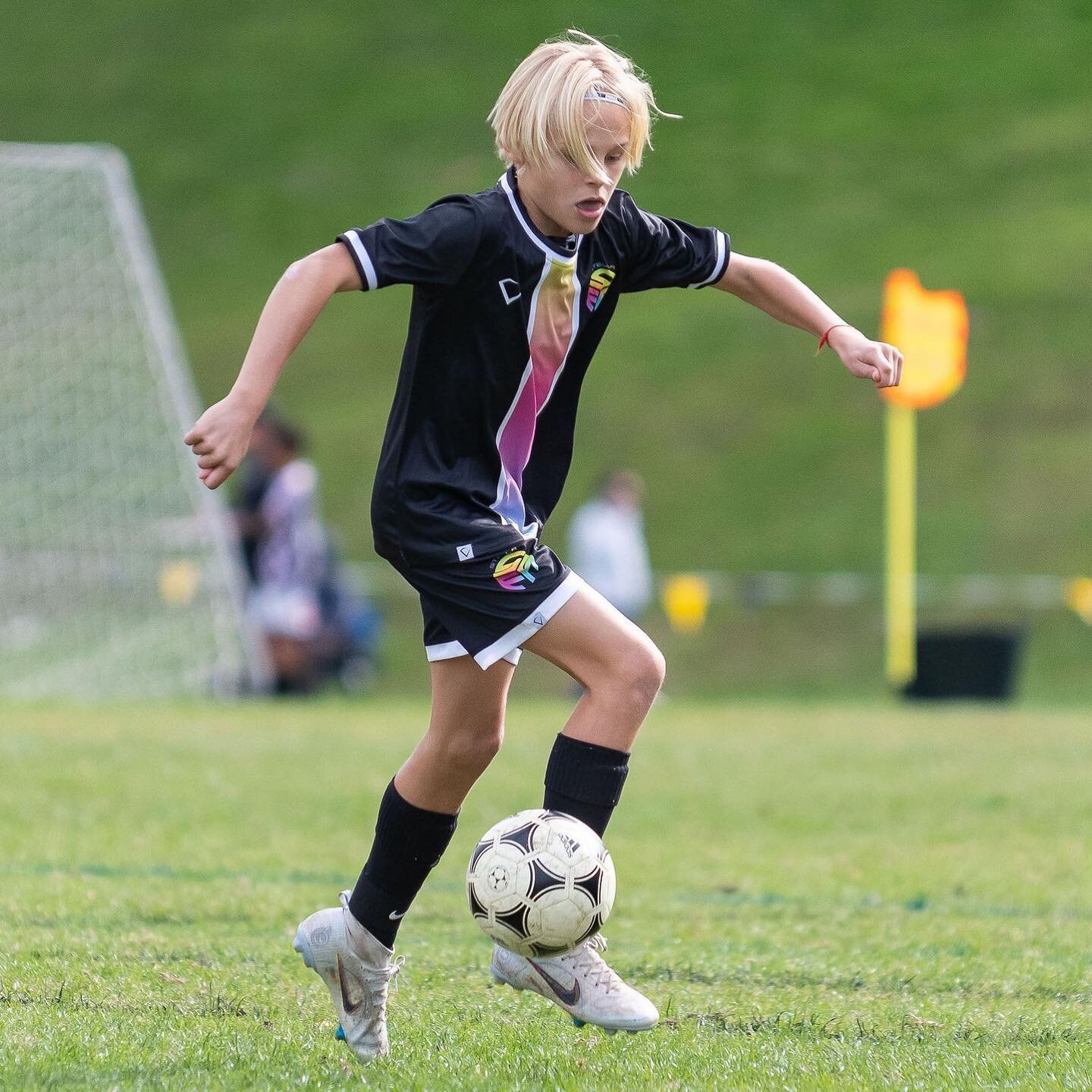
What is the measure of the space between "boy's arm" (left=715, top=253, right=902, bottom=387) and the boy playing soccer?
50 millimetres

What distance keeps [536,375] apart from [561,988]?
4.23 ft

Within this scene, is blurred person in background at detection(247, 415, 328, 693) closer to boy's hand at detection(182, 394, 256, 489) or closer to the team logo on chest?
the team logo on chest

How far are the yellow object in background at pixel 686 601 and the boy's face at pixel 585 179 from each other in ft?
55.6

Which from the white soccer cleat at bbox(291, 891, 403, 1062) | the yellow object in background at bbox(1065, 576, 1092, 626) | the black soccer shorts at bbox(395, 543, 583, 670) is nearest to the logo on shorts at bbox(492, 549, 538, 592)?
the black soccer shorts at bbox(395, 543, 583, 670)

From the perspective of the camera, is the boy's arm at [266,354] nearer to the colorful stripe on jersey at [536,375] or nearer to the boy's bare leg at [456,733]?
the colorful stripe on jersey at [536,375]

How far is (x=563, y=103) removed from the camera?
3.65 m

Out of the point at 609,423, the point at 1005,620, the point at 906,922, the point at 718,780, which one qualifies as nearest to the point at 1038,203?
the point at 609,423

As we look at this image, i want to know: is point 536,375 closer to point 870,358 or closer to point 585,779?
point 870,358

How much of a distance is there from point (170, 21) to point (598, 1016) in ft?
136

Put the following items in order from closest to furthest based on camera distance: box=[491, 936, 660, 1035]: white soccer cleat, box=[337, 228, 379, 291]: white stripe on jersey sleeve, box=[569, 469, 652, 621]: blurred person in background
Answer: box=[337, 228, 379, 291]: white stripe on jersey sleeve < box=[491, 936, 660, 1035]: white soccer cleat < box=[569, 469, 652, 621]: blurred person in background

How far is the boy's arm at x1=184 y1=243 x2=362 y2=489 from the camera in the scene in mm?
3340

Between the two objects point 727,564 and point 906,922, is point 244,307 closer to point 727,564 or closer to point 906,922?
point 727,564

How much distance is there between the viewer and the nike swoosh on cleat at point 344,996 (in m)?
3.86

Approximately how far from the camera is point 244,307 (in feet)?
107
